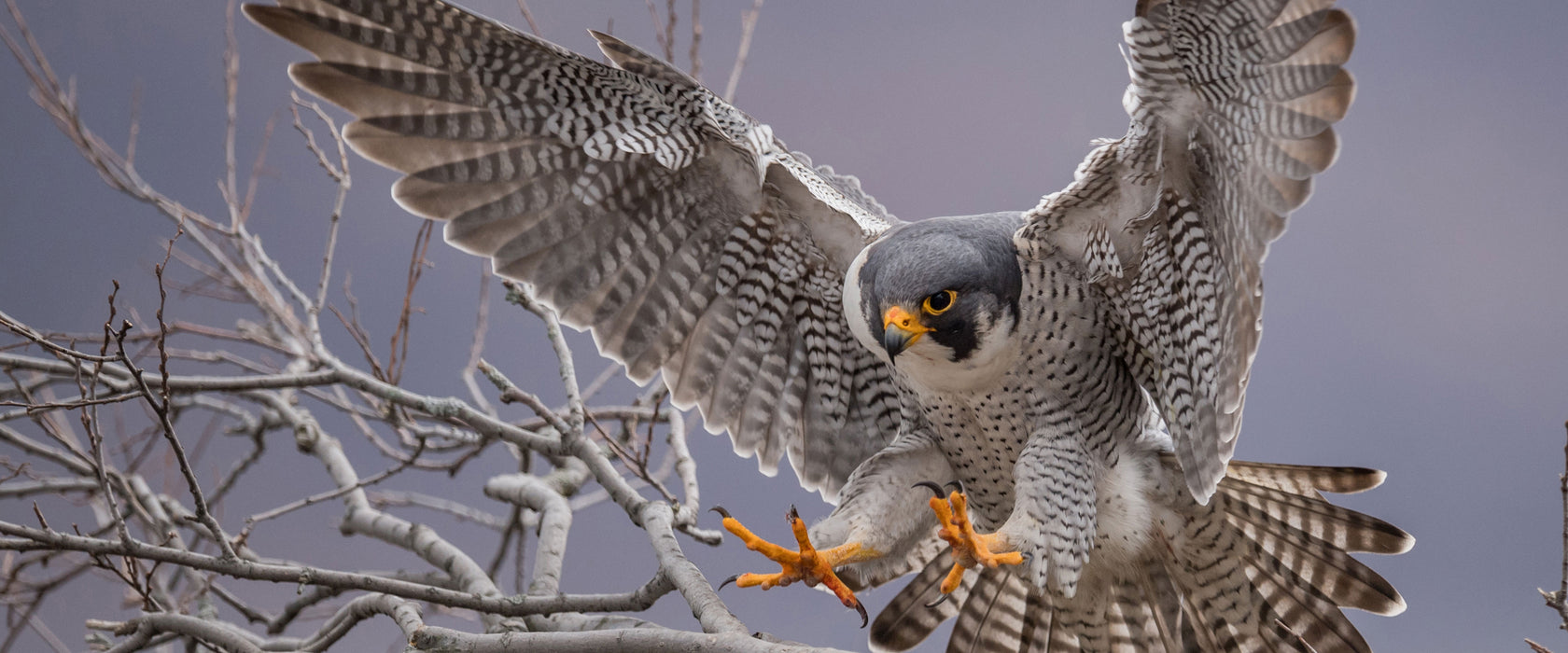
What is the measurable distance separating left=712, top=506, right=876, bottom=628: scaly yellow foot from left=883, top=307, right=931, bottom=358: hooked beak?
39 centimetres

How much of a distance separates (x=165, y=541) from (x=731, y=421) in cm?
147

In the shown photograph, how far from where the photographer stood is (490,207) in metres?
2.77

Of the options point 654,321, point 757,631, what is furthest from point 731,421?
point 757,631

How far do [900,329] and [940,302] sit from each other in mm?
106

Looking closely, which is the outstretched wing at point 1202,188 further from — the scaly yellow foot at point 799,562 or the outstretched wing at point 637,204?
the scaly yellow foot at point 799,562

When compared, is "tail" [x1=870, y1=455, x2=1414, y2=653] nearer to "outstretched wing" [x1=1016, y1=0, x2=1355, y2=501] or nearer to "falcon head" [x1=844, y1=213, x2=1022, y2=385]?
"outstretched wing" [x1=1016, y1=0, x2=1355, y2=501]

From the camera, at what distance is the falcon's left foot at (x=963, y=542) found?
2.25 m

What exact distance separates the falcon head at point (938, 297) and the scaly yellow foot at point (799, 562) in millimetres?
422

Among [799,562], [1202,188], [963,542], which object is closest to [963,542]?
[963,542]

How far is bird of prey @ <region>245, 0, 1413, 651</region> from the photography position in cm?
218

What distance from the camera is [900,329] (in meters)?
2.29

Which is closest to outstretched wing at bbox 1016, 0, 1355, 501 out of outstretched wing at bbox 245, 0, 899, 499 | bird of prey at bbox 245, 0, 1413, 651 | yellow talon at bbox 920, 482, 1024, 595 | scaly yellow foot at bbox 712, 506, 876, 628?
bird of prey at bbox 245, 0, 1413, 651

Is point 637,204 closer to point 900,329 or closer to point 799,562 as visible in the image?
point 900,329

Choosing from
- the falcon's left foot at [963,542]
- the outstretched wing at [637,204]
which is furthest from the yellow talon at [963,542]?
the outstretched wing at [637,204]
